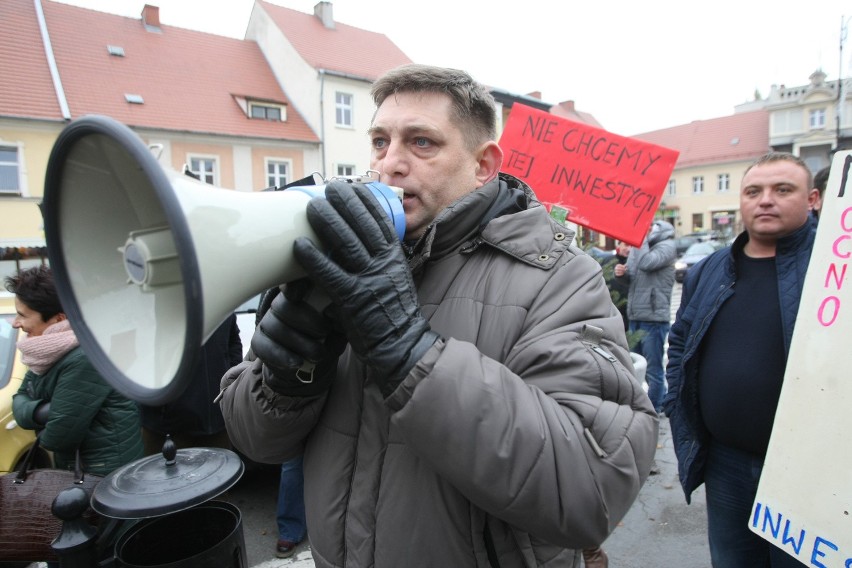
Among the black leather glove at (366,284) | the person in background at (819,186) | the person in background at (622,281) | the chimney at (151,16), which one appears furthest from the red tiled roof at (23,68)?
the person in background at (819,186)

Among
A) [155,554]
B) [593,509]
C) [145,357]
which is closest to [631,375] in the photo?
[593,509]

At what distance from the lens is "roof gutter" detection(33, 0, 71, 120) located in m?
15.0

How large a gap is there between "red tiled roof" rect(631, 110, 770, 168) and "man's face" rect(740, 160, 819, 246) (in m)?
39.2

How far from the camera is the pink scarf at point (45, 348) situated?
2521mm

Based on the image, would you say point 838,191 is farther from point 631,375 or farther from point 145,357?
point 145,357

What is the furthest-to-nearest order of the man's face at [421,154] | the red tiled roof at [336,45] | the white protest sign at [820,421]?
the red tiled roof at [336,45], the white protest sign at [820,421], the man's face at [421,154]

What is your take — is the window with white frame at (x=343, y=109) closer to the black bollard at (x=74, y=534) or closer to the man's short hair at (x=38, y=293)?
the man's short hair at (x=38, y=293)

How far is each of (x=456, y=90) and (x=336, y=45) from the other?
23596 mm

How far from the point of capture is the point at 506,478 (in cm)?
94

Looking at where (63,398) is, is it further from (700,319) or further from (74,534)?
(700,319)

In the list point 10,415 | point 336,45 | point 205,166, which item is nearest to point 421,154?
point 10,415

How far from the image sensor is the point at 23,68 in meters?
15.5

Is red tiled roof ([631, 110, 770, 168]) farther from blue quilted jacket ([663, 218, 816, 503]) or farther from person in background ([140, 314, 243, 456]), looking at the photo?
person in background ([140, 314, 243, 456])

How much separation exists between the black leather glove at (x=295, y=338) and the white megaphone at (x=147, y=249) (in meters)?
0.07
